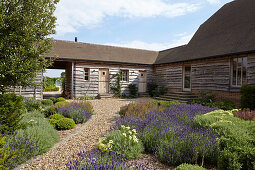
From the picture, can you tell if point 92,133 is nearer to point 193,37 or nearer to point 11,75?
point 11,75

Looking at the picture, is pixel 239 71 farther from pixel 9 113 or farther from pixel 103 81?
pixel 9 113

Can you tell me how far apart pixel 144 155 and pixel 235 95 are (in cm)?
922

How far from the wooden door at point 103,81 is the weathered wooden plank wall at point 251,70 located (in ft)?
34.8

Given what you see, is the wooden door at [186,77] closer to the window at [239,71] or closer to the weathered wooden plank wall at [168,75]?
the weathered wooden plank wall at [168,75]

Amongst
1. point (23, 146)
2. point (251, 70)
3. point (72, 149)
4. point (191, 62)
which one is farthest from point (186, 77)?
point (23, 146)

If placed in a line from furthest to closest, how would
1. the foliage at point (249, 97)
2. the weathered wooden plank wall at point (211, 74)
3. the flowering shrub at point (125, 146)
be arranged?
the weathered wooden plank wall at point (211, 74)
the foliage at point (249, 97)
the flowering shrub at point (125, 146)

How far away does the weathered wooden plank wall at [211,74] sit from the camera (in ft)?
35.8

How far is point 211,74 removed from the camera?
466 inches

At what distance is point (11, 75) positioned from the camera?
4258 millimetres

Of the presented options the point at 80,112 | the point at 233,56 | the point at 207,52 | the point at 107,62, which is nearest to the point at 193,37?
the point at 207,52

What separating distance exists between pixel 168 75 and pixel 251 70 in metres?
6.77

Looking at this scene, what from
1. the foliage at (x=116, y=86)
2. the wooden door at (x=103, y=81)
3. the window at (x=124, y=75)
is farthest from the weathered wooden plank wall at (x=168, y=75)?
the wooden door at (x=103, y=81)

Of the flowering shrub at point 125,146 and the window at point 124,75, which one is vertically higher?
the window at point 124,75

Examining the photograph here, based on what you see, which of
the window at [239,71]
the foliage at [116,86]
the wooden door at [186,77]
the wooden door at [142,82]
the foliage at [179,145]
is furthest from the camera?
the wooden door at [142,82]
